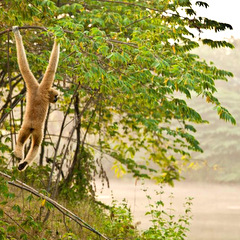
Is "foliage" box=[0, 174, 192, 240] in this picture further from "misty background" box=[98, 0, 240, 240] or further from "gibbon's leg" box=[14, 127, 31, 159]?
"misty background" box=[98, 0, 240, 240]

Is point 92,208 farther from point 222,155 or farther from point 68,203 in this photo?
point 222,155

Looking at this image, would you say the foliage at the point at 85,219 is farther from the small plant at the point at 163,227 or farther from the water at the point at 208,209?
the water at the point at 208,209

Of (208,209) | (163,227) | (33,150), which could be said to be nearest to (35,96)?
(33,150)

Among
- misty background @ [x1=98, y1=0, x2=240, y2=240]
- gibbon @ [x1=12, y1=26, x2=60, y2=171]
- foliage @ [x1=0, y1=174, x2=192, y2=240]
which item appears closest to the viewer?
gibbon @ [x1=12, y1=26, x2=60, y2=171]

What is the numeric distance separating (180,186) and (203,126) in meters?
5.38

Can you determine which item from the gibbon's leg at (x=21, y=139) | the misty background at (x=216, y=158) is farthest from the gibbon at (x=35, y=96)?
the misty background at (x=216, y=158)

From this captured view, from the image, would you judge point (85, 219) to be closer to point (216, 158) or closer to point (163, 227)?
point (163, 227)

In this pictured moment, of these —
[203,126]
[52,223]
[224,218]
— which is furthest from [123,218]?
[203,126]

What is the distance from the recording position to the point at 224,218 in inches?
723

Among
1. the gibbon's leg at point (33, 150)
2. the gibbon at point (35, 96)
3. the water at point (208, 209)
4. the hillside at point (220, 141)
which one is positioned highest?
the hillside at point (220, 141)

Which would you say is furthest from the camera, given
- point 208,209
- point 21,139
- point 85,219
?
point 208,209

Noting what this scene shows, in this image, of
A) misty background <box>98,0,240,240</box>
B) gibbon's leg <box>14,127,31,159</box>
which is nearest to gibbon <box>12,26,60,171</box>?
gibbon's leg <box>14,127,31,159</box>

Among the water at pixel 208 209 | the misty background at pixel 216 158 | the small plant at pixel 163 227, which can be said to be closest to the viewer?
the small plant at pixel 163 227

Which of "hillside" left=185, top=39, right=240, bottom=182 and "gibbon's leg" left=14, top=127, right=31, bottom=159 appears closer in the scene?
"gibbon's leg" left=14, top=127, right=31, bottom=159
